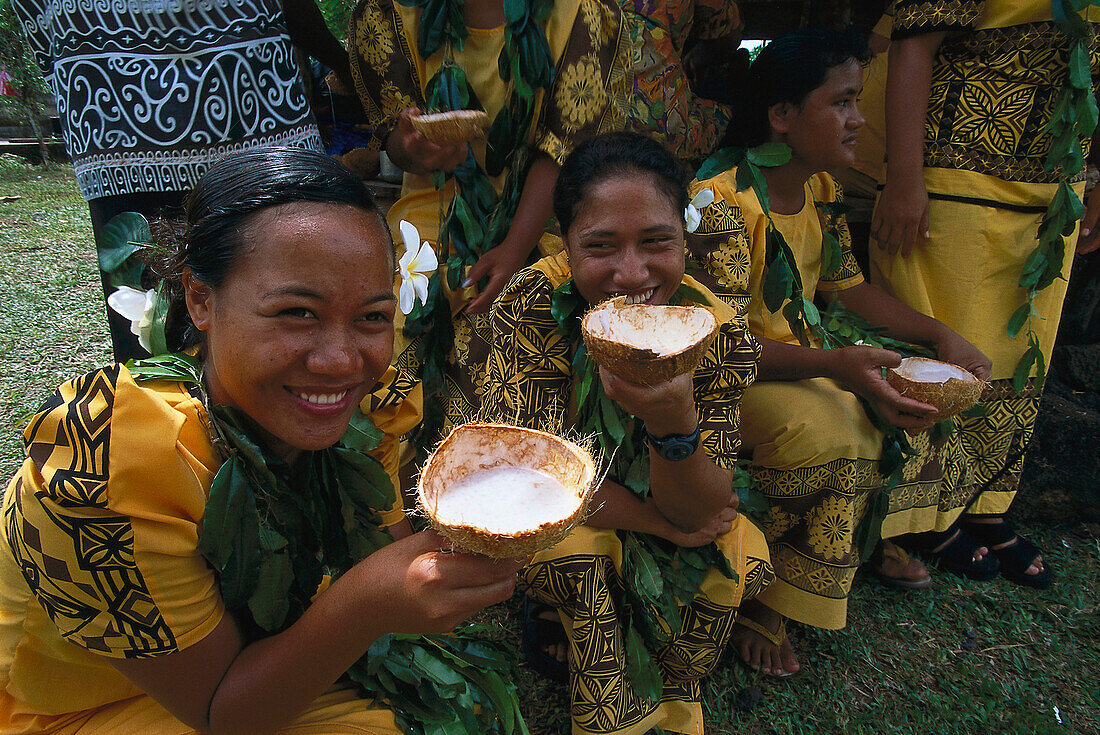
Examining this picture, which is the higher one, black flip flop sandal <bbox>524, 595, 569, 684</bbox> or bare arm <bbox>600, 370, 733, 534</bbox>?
bare arm <bbox>600, 370, 733, 534</bbox>

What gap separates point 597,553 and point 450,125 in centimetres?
144

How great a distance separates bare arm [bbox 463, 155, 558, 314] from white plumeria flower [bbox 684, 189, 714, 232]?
502 mm

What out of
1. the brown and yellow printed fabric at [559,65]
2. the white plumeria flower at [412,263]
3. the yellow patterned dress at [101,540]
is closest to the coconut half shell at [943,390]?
the brown and yellow printed fabric at [559,65]

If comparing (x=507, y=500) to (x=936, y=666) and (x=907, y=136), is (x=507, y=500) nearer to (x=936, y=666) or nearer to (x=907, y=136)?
(x=936, y=666)

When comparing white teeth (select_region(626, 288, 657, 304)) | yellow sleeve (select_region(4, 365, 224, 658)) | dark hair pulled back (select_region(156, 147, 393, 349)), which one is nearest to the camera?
yellow sleeve (select_region(4, 365, 224, 658))

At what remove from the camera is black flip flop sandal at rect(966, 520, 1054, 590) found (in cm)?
304

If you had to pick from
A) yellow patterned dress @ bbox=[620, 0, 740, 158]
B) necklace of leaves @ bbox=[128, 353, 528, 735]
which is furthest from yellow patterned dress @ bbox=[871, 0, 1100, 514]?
necklace of leaves @ bbox=[128, 353, 528, 735]

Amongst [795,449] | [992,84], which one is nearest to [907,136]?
[992,84]

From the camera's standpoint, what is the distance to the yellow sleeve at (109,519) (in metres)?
1.11

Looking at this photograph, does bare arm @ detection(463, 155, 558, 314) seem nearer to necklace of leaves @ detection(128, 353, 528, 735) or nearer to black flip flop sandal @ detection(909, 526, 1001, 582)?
necklace of leaves @ detection(128, 353, 528, 735)

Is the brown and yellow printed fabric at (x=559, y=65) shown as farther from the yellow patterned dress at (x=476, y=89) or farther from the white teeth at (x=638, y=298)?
the white teeth at (x=638, y=298)

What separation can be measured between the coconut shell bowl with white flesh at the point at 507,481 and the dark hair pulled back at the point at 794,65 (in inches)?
75.0

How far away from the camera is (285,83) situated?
2.45 m

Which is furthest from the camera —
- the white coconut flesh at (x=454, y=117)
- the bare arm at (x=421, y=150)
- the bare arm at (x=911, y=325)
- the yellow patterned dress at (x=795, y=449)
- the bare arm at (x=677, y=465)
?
the bare arm at (x=911, y=325)
